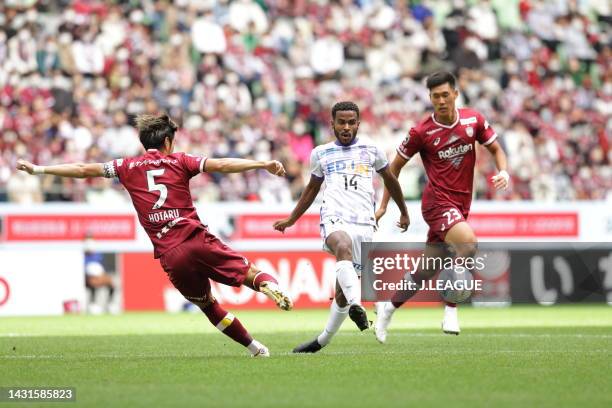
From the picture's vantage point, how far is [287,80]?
2881cm

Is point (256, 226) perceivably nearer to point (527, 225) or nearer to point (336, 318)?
point (527, 225)

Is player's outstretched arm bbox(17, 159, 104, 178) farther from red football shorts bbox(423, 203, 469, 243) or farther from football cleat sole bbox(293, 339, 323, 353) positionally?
red football shorts bbox(423, 203, 469, 243)

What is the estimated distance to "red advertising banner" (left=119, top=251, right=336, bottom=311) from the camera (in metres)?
23.8

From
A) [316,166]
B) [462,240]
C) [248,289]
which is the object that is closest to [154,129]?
[316,166]

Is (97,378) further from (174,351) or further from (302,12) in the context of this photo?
(302,12)

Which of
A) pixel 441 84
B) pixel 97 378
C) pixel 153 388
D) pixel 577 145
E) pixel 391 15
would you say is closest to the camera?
pixel 153 388

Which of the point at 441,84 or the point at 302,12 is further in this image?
the point at 302,12

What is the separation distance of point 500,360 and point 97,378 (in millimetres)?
3563

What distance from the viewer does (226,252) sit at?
37.2 ft

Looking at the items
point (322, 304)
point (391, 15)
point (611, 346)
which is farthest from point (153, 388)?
point (391, 15)

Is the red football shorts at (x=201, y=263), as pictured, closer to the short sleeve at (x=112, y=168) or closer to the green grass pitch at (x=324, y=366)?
the green grass pitch at (x=324, y=366)

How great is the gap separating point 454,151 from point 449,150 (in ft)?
0.20

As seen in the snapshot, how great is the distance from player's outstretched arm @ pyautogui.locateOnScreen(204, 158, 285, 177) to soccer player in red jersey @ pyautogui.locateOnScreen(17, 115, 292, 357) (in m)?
0.11

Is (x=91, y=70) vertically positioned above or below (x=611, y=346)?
above
